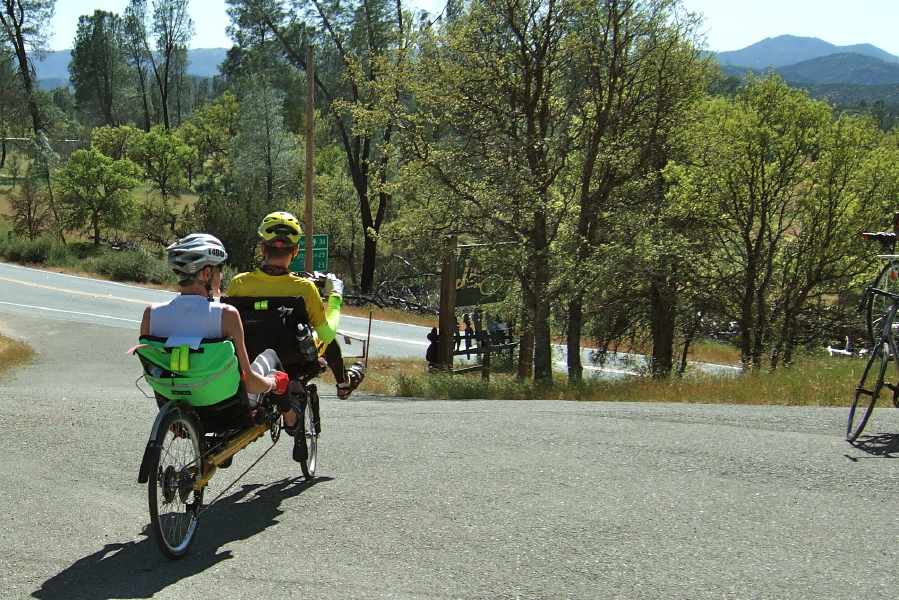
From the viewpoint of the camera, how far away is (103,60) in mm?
106000

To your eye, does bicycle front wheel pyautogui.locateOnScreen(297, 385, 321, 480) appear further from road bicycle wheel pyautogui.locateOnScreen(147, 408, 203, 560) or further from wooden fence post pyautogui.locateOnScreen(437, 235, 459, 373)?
wooden fence post pyautogui.locateOnScreen(437, 235, 459, 373)

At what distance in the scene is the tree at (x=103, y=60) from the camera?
106 metres

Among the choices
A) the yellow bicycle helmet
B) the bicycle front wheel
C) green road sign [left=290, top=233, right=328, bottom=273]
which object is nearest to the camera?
the yellow bicycle helmet

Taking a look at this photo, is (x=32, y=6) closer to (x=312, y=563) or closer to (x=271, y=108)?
(x=271, y=108)

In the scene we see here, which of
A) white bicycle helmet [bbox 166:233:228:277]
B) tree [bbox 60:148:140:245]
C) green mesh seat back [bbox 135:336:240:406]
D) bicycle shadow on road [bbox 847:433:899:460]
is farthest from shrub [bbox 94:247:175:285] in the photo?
green mesh seat back [bbox 135:336:240:406]

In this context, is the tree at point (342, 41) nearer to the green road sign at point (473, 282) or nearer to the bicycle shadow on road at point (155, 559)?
the green road sign at point (473, 282)

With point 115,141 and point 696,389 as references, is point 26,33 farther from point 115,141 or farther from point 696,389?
point 696,389

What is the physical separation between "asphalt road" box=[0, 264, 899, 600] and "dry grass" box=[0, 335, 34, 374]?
13774 millimetres

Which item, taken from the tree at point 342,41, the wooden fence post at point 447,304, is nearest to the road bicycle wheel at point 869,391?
the wooden fence post at point 447,304

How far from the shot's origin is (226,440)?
5074mm

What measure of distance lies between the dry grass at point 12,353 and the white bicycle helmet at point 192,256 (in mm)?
17318

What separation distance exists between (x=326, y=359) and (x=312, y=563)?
207 centimetres

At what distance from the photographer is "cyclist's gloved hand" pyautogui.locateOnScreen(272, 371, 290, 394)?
17.0 ft

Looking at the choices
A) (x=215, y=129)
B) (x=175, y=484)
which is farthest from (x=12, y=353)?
(x=215, y=129)
